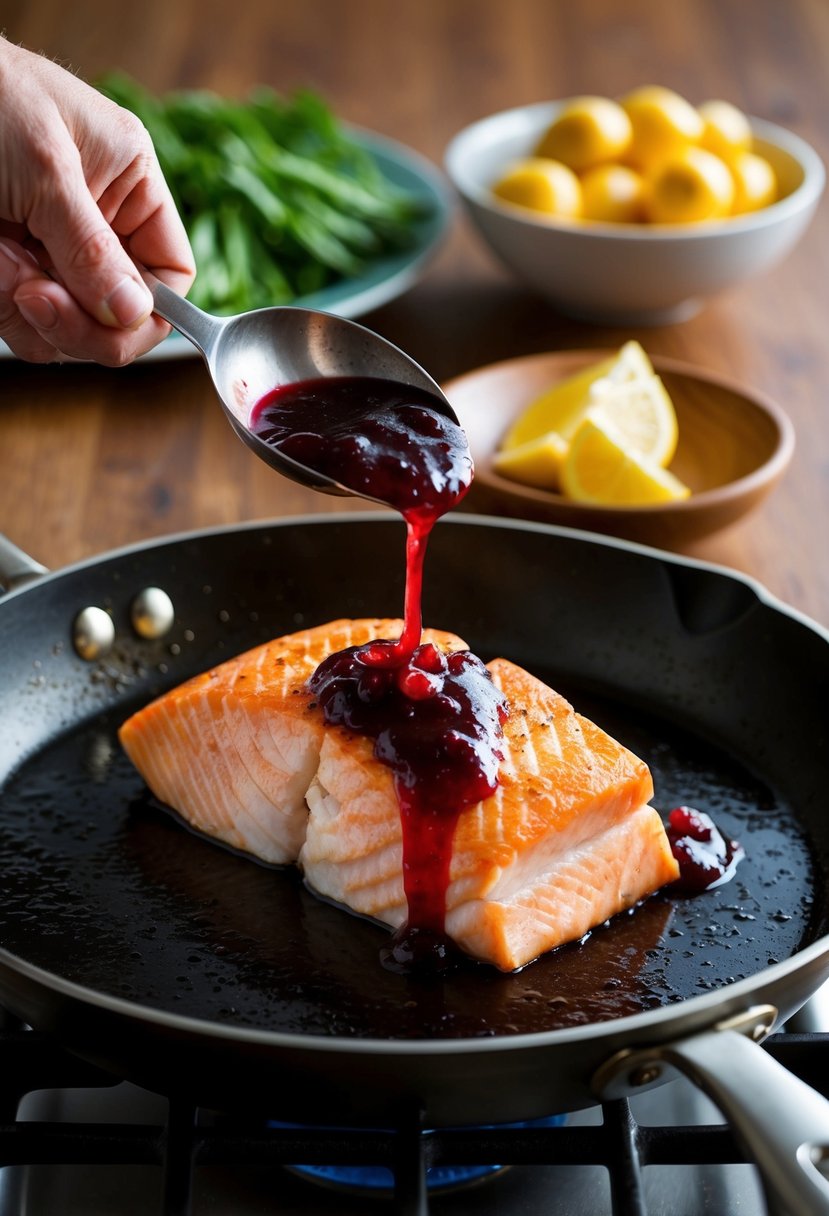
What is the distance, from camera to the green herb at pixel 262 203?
3307 mm

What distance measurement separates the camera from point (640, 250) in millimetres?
3045

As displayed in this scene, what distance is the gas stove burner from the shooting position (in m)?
1.50

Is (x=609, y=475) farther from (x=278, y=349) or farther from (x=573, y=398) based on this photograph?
(x=278, y=349)

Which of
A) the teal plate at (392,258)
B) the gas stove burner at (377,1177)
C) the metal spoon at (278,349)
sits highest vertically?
the metal spoon at (278,349)

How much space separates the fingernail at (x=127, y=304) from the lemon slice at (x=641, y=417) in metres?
1.16

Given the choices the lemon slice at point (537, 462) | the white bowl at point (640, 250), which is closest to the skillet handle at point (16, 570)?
the lemon slice at point (537, 462)

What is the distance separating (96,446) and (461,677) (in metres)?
1.45

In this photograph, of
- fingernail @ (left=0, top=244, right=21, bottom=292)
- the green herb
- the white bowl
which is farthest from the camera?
the green herb

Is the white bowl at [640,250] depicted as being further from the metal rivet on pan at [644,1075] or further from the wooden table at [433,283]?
the metal rivet on pan at [644,1075]

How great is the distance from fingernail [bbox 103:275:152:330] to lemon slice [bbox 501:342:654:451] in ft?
3.84

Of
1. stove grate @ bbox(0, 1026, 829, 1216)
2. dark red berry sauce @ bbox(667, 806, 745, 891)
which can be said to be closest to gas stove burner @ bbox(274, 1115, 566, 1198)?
stove grate @ bbox(0, 1026, 829, 1216)

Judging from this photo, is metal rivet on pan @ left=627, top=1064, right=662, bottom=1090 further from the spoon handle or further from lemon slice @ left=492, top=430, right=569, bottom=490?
lemon slice @ left=492, top=430, right=569, bottom=490

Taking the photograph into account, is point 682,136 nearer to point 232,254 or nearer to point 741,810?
point 232,254

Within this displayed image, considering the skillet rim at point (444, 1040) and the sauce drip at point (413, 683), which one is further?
the sauce drip at point (413, 683)
